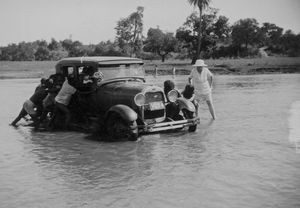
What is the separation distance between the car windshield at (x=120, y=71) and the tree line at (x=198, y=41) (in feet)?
173

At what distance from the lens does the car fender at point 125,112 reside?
9.16m

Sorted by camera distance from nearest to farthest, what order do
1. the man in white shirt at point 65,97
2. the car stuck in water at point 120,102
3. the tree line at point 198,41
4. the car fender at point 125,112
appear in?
the car fender at point 125,112 < the car stuck in water at point 120,102 < the man in white shirt at point 65,97 < the tree line at point 198,41

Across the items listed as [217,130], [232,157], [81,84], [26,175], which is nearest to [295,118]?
[217,130]

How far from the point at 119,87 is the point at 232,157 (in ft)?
11.4

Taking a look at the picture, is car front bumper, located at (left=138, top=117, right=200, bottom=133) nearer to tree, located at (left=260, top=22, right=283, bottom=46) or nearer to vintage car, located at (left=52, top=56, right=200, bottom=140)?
vintage car, located at (left=52, top=56, right=200, bottom=140)

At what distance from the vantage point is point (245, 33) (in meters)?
79.6

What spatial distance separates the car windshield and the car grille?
106 centimetres

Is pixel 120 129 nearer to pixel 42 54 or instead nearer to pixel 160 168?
pixel 160 168

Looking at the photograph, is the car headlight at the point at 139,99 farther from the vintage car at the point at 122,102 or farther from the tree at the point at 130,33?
the tree at the point at 130,33

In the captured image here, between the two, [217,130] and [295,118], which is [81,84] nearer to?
[217,130]

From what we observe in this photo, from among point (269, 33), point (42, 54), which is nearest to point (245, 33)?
point (269, 33)

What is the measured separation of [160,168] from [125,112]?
7.77ft

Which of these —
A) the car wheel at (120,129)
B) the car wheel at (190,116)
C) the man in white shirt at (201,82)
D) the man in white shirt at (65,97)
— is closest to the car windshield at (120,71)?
the man in white shirt at (65,97)

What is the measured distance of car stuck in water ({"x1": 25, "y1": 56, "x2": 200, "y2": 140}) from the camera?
9.59m
